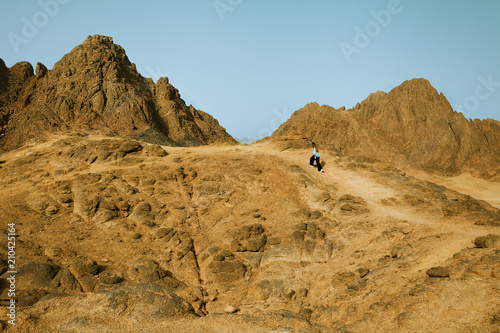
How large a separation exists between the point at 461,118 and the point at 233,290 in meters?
46.4

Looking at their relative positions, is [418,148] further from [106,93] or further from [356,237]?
[106,93]

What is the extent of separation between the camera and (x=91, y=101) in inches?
1503

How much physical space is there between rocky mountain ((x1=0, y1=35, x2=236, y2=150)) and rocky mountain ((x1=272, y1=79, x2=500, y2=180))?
17333 mm

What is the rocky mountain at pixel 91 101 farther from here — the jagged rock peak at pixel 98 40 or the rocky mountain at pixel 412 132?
the rocky mountain at pixel 412 132

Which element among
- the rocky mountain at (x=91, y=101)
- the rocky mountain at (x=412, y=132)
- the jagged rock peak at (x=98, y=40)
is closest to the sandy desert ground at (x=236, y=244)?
the rocky mountain at (x=91, y=101)

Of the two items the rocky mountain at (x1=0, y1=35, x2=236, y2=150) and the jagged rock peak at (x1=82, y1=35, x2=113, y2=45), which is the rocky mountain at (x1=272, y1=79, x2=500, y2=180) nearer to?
the rocky mountain at (x1=0, y1=35, x2=236, y2=150)

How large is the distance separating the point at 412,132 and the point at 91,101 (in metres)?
44.7

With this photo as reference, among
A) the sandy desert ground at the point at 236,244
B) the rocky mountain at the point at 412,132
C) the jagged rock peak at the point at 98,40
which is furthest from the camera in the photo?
the jagged rock peak at the point at 98,40

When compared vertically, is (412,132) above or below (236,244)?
above

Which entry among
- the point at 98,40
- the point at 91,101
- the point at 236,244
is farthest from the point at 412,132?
the point at 98,40

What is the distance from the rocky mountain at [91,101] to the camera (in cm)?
3472

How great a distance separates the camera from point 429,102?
4372 centimetres

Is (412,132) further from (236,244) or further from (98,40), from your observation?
(98,40)

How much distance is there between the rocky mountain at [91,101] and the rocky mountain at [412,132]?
17.3 meters
